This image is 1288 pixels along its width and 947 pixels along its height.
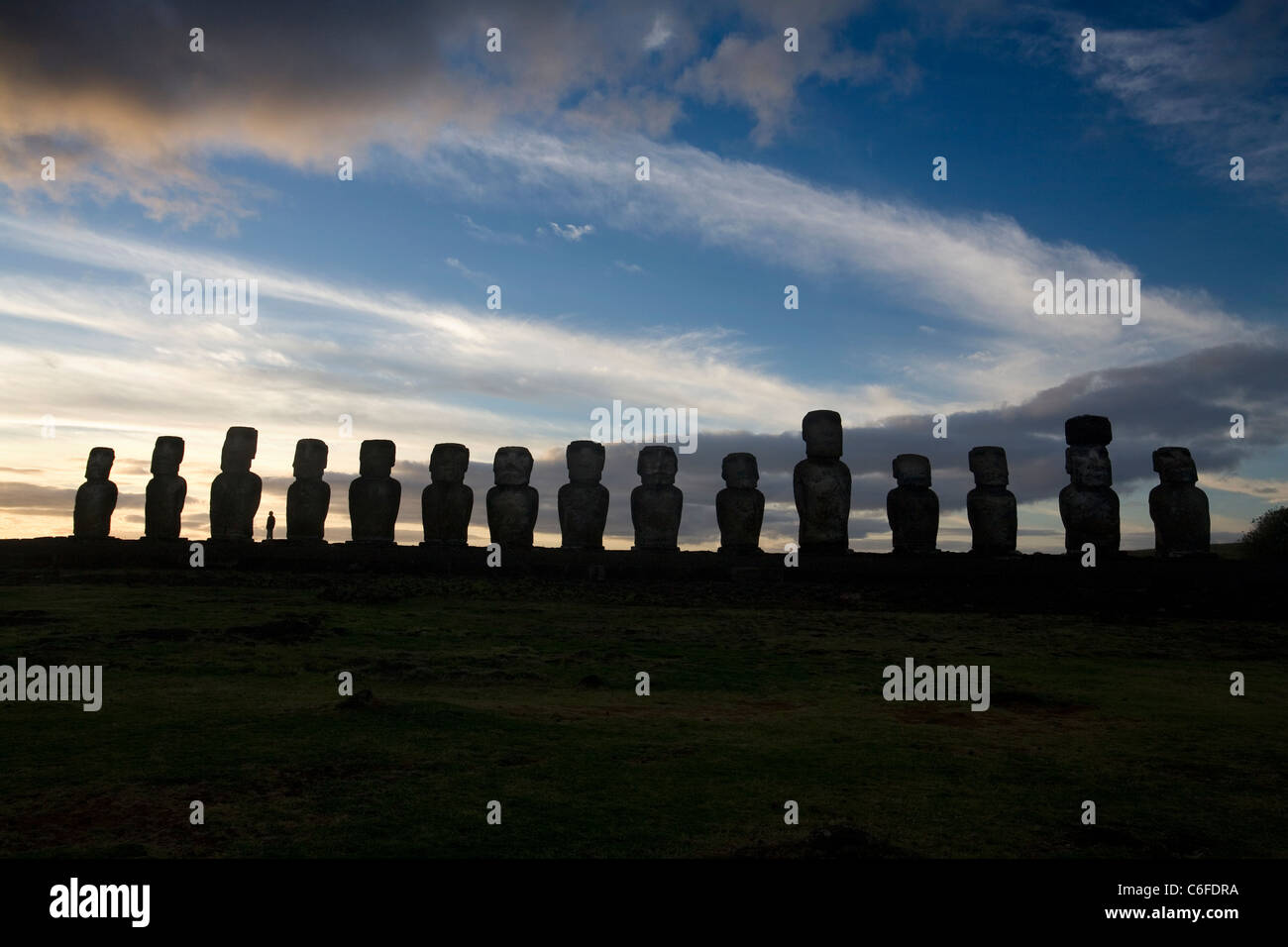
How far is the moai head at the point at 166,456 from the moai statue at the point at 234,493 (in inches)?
43.8

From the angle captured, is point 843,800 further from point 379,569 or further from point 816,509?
point 379,569

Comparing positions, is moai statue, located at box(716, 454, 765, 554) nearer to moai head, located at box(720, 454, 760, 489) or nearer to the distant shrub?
moai head, located at box(720, 454, 760, 489)

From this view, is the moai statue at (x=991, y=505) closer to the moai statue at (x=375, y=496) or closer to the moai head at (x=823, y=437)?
the moai head at (x=823, y=437)

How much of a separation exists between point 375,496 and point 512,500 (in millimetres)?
2655

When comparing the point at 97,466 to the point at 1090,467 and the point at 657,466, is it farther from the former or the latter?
the point at 1090,467

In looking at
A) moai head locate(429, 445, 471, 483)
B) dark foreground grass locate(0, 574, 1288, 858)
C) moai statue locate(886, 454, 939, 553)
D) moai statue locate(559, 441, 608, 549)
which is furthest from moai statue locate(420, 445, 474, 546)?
moai statue locate(886, 454, 939, 553)

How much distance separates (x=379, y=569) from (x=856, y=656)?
33.4 feet

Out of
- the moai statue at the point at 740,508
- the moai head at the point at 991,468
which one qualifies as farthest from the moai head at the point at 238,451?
the moai head at the point at 991,468

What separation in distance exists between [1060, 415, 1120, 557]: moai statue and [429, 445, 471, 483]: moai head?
10665 mm

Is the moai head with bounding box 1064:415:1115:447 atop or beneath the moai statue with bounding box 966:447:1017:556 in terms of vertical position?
atop

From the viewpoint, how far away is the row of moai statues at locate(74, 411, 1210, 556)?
56.6 ft

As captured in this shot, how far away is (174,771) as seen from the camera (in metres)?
5.61

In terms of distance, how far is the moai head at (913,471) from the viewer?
17.7m

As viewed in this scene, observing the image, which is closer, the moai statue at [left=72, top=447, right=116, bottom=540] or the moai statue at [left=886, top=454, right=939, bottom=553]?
the moai statue at [left=886, top=454, right=939, bottom=553]
